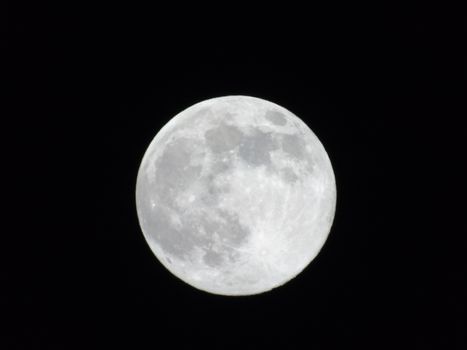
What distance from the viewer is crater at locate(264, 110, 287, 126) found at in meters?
4.98

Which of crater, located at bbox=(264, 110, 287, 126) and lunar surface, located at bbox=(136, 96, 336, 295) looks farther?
crater, located at bbox=(264, 110, 287, 126)

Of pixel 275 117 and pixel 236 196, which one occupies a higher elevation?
pixel 275 117

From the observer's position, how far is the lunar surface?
460 cm

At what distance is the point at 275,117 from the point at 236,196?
92 centimetres

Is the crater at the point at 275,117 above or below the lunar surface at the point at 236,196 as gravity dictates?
above

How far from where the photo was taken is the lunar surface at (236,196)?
4.60 m

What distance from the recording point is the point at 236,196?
4.55 meters

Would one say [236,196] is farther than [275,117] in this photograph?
No

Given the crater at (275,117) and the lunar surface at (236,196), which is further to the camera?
the crater at (275,117)

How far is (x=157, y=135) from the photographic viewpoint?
5363mm

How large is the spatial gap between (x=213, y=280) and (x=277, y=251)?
0.67 m

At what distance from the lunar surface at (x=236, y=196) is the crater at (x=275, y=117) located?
1 centimetres

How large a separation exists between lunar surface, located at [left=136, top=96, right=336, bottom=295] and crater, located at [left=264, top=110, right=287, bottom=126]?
0.03 feet

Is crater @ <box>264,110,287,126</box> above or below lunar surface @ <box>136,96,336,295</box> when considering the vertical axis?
above
